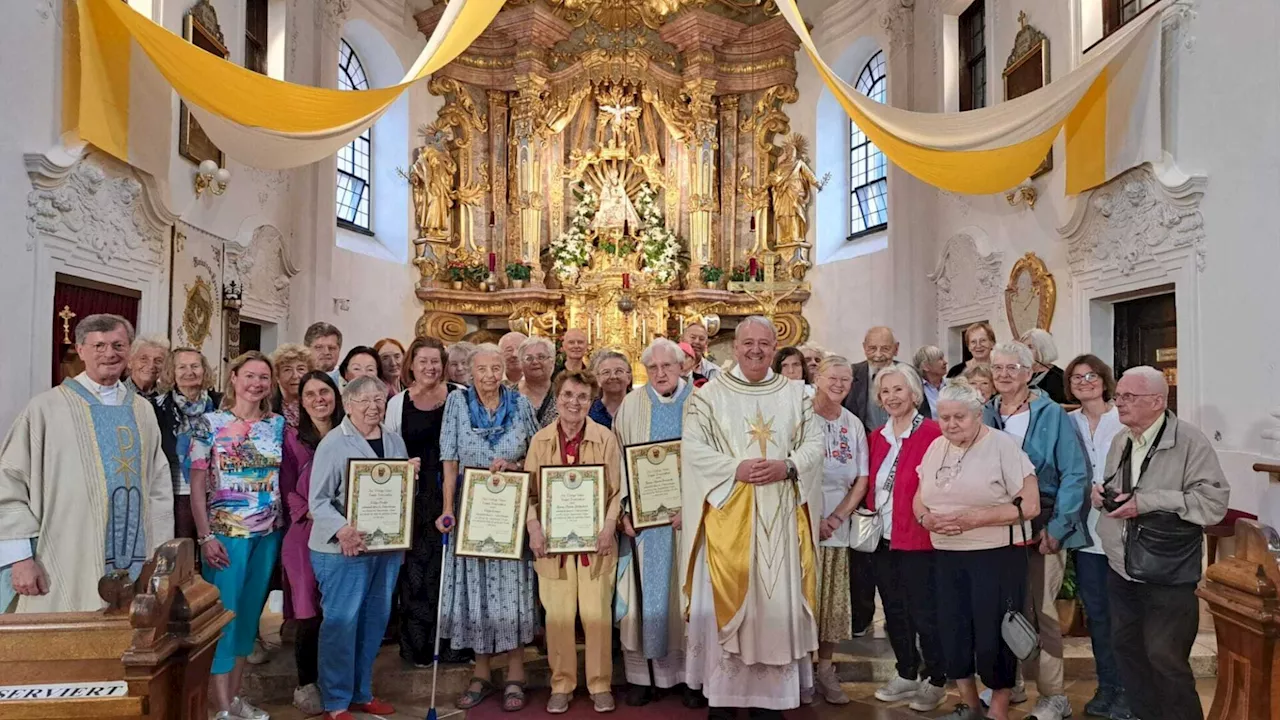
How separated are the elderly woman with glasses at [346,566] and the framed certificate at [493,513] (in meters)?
0.32

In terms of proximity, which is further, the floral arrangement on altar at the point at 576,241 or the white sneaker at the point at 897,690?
the floral arrangement on altar at the point at 576,241

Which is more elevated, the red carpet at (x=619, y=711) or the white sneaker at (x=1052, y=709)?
the white sneaker at (x=1052, y=709)

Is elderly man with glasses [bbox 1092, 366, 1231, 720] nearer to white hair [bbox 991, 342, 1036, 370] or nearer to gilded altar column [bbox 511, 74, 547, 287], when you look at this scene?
white hair [bbox 991, 342, 1036, 370]

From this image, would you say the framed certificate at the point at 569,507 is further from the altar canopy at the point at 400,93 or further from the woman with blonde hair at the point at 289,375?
the altar canopy at the point at 400,93

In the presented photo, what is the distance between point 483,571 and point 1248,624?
317 centimetres

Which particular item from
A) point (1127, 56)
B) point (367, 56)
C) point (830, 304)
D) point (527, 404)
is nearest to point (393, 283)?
point (367, 56)

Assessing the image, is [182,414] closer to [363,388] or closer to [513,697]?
[363,388]

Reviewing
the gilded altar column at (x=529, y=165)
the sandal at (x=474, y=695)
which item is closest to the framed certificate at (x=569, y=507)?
the sandal at (x=474, y=695)

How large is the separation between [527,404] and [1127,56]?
5422 millimetres

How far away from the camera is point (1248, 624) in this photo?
221 centimetres

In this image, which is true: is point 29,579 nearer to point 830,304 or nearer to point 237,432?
point 237,432

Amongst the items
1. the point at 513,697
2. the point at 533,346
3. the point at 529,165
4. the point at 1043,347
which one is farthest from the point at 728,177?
the point at 513,697

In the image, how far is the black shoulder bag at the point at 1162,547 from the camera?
334cm

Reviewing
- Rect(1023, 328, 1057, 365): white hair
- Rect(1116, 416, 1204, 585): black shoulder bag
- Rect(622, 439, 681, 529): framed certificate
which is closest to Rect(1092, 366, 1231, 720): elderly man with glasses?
Rect(1116, 416, 1204, 585): black shoulder bag
